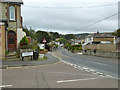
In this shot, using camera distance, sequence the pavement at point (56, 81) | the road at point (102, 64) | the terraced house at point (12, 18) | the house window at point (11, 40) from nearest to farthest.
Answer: the pavement at point (56, 81) → the road at point (102, 64) → the terraced house at point (12, 18) → the house window at point (11, 40)

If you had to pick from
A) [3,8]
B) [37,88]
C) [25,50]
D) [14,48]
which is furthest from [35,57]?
[37,88]

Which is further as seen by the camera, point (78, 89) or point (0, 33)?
point (0, 33)

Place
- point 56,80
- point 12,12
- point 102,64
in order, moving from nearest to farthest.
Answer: point 56,80 < point 102,64 < point 12,12

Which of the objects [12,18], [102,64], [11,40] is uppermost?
[12,18]

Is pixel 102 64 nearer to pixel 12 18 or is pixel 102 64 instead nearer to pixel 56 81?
pixel 56 81

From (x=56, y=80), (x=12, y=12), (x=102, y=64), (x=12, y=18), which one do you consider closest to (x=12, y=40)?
(x=12, y=18)

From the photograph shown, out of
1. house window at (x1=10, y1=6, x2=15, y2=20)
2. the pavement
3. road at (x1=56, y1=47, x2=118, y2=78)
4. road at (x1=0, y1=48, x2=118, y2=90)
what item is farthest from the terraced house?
the pavement

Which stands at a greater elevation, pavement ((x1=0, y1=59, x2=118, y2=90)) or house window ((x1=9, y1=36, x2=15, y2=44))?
house window ((x1=9, y1=36, x2=15, y2=44))

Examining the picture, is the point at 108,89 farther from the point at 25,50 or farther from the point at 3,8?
the point at 3,8

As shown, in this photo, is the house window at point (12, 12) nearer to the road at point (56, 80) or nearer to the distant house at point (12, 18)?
the distant house at point (12, 18)

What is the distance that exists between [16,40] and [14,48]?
1.20 meters

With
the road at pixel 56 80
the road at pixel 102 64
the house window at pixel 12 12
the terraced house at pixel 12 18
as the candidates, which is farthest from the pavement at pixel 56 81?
the house window at pixel 12 12

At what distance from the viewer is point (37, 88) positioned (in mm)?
6805

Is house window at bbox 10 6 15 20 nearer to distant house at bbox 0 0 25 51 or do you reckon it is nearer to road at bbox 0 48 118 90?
distant house at bbox 0 0 25 51
